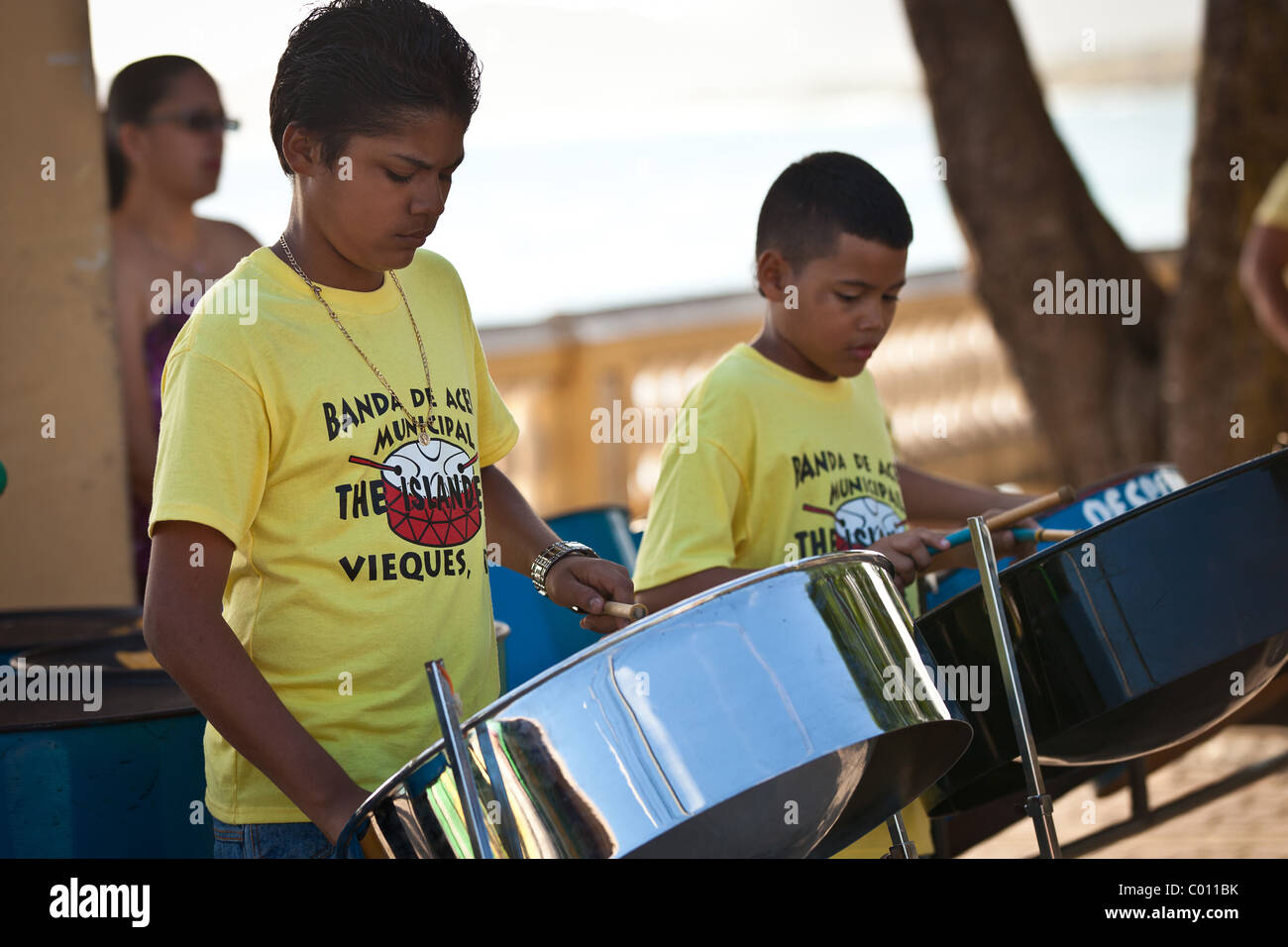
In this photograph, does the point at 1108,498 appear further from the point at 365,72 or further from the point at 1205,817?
the point at 1205,817

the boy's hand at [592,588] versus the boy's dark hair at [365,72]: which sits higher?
the boy's dark hair at [365,72]

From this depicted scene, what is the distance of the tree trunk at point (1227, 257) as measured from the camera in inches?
119

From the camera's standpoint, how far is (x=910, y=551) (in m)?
1.39

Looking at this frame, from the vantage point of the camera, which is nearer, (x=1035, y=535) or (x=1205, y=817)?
(x=1035, y=535)

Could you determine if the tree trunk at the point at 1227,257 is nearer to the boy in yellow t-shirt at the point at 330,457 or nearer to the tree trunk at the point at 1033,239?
the tree trunk at the point at 1033,239

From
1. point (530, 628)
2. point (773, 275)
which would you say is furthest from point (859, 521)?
point (530, 628)

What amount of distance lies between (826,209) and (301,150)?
0.69 metres

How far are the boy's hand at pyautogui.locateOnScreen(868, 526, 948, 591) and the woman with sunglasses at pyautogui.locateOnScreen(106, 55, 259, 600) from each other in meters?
1.17

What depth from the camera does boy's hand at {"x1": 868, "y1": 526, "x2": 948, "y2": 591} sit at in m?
1.38

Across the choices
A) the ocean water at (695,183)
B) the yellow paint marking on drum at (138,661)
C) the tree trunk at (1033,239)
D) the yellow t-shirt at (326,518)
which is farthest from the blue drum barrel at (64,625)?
the ocean water at (695,183)

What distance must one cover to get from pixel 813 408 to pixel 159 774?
2.47 feet

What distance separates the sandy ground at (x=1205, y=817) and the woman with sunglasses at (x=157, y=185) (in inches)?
64.8
